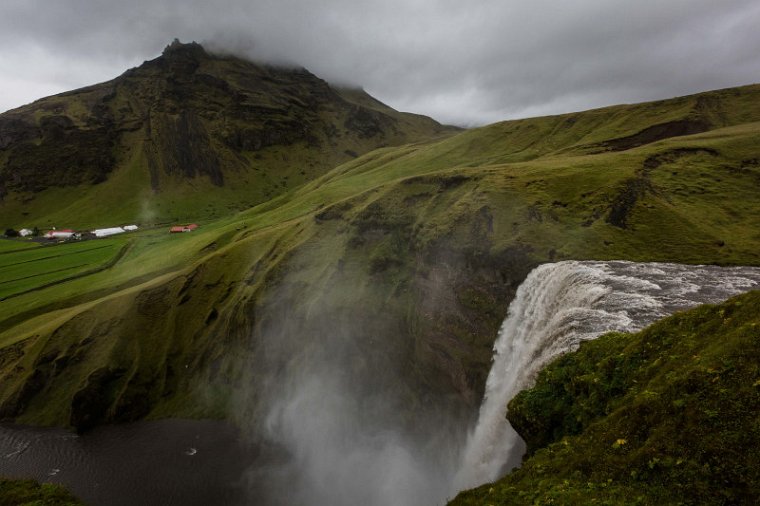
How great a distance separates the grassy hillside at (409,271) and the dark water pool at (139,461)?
3.27 m

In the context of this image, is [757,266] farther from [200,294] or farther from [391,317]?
[200,294]

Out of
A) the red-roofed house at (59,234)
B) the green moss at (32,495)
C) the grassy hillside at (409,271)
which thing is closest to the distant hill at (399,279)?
the grassy hillside at (409,271)

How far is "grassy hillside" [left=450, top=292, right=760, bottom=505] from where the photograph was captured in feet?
36.3

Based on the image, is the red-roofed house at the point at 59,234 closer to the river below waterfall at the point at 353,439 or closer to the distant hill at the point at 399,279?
the distant hill at the point at 399,279

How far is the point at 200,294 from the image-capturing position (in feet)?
248

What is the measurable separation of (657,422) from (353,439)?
47684 mm

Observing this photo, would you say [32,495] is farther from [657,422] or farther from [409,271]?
[409,271]

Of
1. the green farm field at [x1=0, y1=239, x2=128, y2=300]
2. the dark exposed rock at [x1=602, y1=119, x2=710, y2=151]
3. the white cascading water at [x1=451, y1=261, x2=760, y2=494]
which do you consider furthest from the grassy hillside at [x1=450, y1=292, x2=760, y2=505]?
the green farm field at [x1=0, y1=239, x2=128, y2=300]

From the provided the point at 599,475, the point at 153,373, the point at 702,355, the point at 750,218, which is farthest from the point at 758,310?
the point at 153,373

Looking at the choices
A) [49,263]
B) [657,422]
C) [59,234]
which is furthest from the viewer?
[59,234]

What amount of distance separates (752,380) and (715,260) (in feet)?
99.1

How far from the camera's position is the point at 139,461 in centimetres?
5425

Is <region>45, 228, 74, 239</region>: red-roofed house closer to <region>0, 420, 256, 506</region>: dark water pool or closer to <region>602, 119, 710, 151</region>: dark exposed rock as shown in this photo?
<region>0, 420, 256, 506</region>: dark water pool

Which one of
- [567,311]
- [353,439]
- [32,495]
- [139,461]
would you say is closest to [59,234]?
[139,461]
